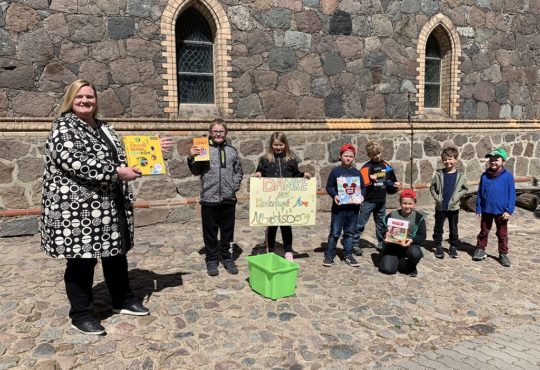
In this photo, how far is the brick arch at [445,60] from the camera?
8.89m

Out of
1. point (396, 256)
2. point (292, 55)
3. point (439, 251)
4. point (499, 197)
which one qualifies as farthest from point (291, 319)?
point (292, 55)

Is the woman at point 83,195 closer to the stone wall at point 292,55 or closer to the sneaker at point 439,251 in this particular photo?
the stone wall at point 292,55

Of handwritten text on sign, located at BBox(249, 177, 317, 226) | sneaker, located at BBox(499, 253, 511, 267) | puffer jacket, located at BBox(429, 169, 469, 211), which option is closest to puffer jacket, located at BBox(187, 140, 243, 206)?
handwritten text on sign, located at BBox(249, 177, 317, 226)

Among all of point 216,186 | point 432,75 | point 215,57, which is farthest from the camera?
point 432,75

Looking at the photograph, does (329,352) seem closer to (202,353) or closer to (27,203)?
(202,353)

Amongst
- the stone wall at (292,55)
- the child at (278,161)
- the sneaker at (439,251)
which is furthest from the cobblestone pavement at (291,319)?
the stone wall at (292,55)

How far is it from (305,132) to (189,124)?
2.26 metres

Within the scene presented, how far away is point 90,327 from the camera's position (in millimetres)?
3496

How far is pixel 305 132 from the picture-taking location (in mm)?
8086

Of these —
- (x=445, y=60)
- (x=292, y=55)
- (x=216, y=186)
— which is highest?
(x=445, y=60)

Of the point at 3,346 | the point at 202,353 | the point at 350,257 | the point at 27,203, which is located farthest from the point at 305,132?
the point at 3,346

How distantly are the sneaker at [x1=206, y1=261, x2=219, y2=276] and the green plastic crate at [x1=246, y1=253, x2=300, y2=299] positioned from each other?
1.88ft

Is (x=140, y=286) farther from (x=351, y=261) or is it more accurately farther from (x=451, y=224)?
(x=451, y=224)

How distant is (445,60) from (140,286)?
8.30 metres
